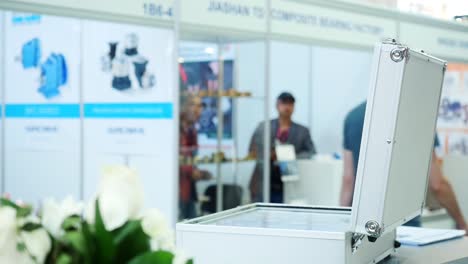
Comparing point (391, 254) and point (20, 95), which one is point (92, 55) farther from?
point (391, 254)

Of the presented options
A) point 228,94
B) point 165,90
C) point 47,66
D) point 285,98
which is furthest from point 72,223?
point 285,98

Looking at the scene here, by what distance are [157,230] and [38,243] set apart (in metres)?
0.14

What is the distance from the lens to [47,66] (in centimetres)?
636

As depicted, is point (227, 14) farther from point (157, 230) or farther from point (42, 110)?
point (157, 230)

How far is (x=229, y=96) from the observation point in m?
6.20

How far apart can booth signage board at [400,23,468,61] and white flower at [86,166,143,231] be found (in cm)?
633

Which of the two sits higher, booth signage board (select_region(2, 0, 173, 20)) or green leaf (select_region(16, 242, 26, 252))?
booth signage board (select_region(2, 0, 173, 20))

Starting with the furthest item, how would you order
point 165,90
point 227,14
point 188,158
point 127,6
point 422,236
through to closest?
point 188,158, point 227,14, point 165,90, point 127,6, point 422,236

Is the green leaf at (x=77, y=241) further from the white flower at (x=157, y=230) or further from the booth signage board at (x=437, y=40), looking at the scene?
the booth signage board at (x=437, y=40)

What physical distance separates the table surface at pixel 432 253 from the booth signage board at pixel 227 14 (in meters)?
3.10

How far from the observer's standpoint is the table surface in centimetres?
205

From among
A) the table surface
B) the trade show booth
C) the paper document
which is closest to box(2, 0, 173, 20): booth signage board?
the trade show booth

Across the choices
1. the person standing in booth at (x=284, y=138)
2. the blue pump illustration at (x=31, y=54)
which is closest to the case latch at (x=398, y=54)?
the person standing in booth at (x=284, y=138)

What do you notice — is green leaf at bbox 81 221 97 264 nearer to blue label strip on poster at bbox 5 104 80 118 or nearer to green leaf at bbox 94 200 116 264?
green leaf at bbox 94 200 116 264
